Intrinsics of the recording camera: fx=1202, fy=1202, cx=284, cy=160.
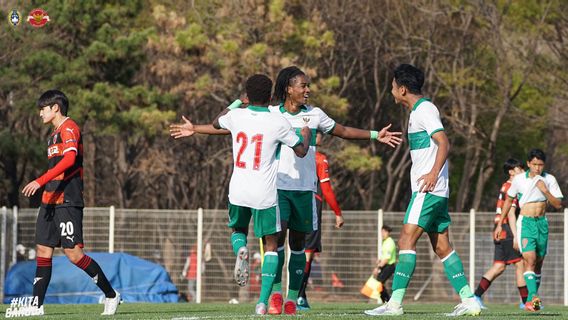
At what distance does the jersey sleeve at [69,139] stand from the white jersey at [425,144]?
359 centimetres

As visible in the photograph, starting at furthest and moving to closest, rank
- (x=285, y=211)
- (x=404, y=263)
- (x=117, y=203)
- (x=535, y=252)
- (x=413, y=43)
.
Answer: (x=117, y=203), (x=413, y=43), (x=535, y=252), (x=285, y=211), (x=404, y=263)

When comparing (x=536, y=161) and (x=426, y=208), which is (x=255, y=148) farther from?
(x=536, y=161)

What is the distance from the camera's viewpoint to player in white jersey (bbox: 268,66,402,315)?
12.1 m

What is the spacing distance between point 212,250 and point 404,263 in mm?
17184

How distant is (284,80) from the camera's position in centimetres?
1233

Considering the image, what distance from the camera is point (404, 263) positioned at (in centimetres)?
1129

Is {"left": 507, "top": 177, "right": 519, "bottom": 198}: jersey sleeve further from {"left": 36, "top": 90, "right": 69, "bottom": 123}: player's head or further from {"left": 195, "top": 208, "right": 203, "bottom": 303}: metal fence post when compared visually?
{"left": 195, "top": 208, "right": 203, "bottom": 303}: metal fence post

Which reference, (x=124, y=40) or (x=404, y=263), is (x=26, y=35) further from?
(x=404, y=263)

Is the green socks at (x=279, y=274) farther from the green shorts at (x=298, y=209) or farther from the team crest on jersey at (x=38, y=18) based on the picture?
the team crest on jersey at (x=38, y=18)

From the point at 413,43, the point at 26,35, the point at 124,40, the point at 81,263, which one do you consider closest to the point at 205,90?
the point at 124,40

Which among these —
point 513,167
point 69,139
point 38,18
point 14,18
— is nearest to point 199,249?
point 513,167

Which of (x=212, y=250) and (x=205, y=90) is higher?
(x=205, y=90)

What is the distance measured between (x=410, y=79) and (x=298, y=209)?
1.77 m

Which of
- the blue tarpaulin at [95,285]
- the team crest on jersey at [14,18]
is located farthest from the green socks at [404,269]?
the team crest on jersey at [14,18]
